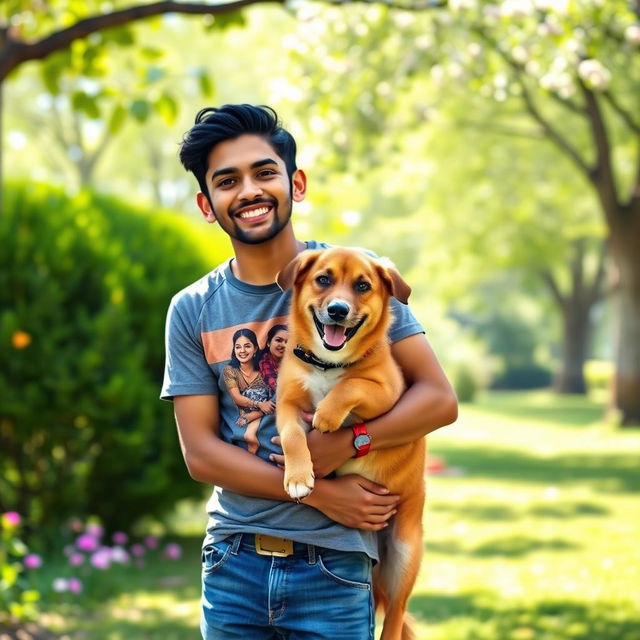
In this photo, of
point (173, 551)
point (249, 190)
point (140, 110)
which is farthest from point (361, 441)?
point (173, 551)

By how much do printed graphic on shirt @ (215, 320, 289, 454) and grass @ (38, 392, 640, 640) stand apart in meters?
3.29

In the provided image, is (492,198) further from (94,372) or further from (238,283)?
(238,283)

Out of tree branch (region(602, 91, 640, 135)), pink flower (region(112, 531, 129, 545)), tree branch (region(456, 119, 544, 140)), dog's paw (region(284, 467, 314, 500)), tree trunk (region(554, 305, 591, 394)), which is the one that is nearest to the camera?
dog's paw (region(284, 467, 314, 500))

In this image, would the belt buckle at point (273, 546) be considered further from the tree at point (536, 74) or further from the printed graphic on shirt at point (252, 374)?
the tree at point (536, 74)

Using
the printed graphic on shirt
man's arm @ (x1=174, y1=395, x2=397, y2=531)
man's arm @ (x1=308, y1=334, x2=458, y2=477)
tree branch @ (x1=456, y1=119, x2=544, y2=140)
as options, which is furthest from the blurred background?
man's arm @ (x1=308, y1=334, x2=458, y2=477)

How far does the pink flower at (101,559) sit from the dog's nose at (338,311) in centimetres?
458

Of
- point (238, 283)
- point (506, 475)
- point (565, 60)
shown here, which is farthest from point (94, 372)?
point (506, 475)

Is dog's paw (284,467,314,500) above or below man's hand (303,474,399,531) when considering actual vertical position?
above

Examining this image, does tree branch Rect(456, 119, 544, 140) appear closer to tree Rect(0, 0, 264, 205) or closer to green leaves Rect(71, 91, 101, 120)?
tree Rect(0, 0, 264, 205)

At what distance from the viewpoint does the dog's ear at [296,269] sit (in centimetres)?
299

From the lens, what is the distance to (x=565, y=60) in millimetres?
8859

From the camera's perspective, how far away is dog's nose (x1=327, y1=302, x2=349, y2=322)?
295 centimetres

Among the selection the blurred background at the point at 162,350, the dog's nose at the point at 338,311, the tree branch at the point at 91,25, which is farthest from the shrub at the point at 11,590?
the dog's nose at the point at 338,311

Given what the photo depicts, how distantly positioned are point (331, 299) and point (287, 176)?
1.50 feet
